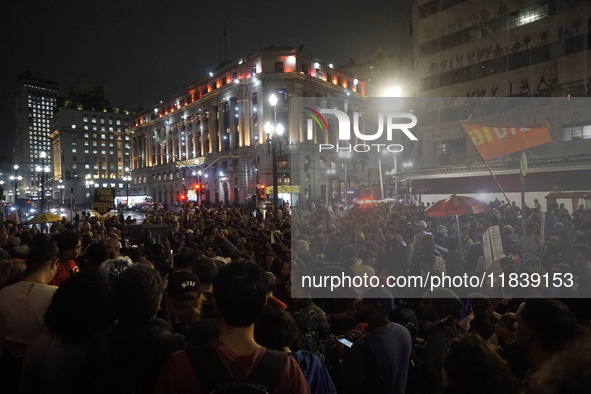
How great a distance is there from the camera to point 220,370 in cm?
174

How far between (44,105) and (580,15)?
17706 centimetres

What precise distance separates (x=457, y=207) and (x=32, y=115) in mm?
179810

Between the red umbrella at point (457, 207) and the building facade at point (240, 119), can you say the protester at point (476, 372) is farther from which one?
the building facade at point (240, 119)

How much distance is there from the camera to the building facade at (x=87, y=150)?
116100 mm

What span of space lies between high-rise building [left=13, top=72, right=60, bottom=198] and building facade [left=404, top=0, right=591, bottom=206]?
15297 centimetres

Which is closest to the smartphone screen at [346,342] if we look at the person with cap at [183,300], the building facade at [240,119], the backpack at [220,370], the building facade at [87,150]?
the person with cap at [183,300]

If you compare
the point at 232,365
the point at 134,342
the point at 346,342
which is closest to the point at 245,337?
the point at 232,365

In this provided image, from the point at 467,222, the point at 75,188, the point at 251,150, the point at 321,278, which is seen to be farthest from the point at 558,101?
the point at 75,188

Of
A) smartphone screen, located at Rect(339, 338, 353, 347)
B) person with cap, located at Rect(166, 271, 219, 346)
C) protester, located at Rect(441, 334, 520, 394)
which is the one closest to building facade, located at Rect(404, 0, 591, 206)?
smartphone screen, located at Rect(339, 338, 353, 347)

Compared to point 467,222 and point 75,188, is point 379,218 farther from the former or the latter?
point 75,188

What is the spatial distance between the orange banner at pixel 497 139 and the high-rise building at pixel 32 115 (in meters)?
168

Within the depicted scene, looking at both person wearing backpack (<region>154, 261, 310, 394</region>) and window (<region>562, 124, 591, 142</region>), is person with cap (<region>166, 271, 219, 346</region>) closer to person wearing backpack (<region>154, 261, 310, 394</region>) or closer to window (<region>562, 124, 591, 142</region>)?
person wearing backpack (<region>154, 261, 310, 394</region>)

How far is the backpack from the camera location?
1723 millimetres

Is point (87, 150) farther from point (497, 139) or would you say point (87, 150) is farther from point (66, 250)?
point (497, 139)
